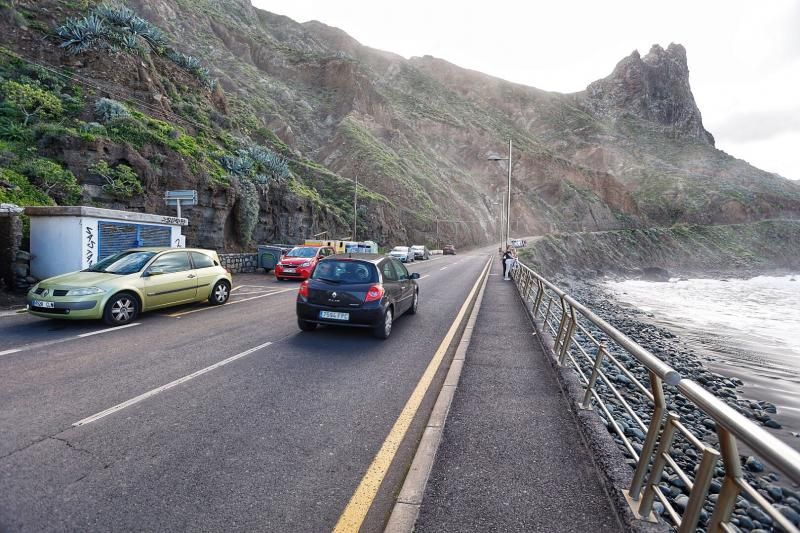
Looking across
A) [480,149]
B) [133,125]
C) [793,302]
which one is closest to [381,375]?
[133,125]

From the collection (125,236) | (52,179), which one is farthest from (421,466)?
(52,179)

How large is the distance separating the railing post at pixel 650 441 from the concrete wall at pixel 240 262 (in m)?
18.9

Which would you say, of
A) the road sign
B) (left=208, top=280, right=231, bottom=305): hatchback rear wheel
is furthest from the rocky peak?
(left=208, top=280, right=231, bottom=305): hatchback rear wheel

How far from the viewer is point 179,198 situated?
17.1 m

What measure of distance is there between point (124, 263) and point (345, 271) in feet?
17.7

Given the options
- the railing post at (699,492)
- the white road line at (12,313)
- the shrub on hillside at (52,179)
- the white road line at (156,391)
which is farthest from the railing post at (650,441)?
the shrub on hillside at (52,179)

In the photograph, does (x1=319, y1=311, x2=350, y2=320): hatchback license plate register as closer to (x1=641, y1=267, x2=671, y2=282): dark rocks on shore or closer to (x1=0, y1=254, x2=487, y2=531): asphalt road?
(x1=0, y1=254, x2=487, y2=531): asphalt road

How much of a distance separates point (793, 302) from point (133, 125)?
4638cm

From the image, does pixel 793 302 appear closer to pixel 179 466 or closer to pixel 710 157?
pixel 179 466

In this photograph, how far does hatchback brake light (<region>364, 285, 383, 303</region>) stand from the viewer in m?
7.34

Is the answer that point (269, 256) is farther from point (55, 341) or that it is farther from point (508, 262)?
point (55, 341)

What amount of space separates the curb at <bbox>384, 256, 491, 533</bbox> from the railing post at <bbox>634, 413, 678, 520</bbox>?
1481mm

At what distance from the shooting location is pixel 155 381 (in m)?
5.11

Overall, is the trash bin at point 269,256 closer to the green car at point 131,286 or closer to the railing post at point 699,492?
the green car at point 131,286
